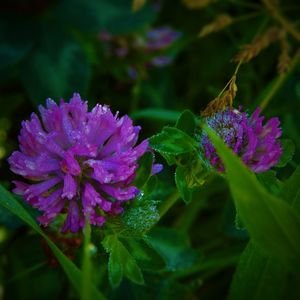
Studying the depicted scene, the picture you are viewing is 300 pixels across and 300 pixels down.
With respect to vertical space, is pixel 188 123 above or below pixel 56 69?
below

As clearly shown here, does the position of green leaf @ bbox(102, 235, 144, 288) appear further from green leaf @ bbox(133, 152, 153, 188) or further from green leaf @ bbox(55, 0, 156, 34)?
green leaf @ bbox(55, 0, 156, 34)

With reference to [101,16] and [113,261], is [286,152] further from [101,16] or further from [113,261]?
[101,16]

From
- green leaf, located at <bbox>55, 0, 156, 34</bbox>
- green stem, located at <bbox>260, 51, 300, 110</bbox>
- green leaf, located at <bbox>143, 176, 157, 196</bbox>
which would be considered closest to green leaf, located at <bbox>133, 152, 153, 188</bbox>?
green leaf, located at <bbox>143, 176, 157, 196</bbox>

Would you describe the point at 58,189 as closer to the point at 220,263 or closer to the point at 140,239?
the point at 140,239

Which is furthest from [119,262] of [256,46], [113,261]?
[256,46]

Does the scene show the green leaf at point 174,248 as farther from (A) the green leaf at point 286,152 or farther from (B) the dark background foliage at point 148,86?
(A) the green leaf at point 286,152

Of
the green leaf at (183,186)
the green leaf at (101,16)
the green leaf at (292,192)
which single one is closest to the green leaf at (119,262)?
the green leaf at (183,186)

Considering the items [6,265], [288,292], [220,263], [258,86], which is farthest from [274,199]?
[258,86]
